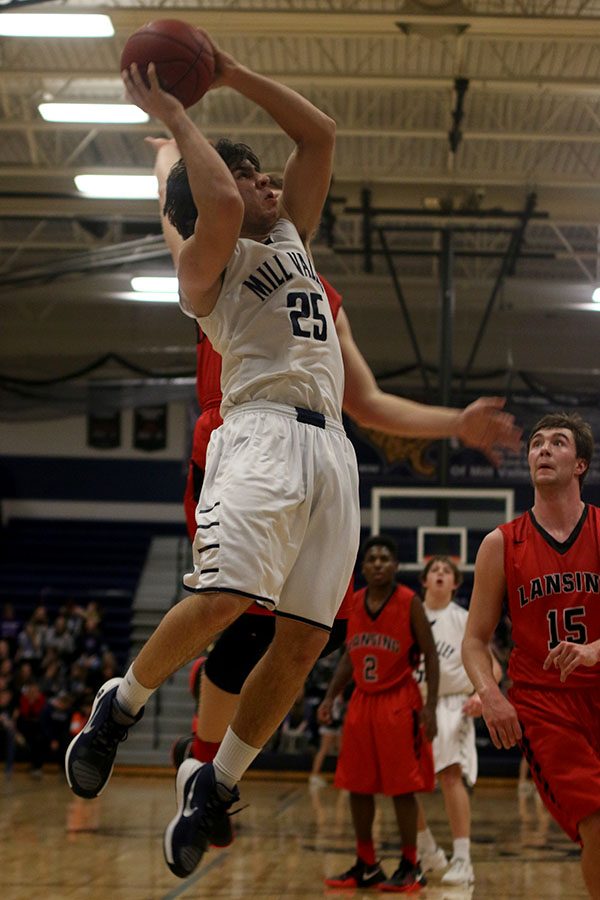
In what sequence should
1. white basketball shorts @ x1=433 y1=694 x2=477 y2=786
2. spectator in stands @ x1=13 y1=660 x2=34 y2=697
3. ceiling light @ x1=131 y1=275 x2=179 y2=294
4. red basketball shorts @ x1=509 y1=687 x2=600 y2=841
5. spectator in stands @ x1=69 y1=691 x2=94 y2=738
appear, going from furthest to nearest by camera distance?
1. ceiling light @ x1=131 y1=275 x2=179 y2=294
2. spectator in stands @ x1=13 y1=660 x2=34 y2=697
3. spectator in stands @ x1=69 y1=691 x2=94 y2=738
4. white basketball shorts @ x1=433 y1=694 x2=477 y2=786
5. red basketball shorts @ x1=509 y1=687 x2=600 y2=841

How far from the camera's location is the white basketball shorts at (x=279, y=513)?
11.3ft

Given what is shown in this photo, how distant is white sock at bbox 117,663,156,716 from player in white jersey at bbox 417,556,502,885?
4.28 meters

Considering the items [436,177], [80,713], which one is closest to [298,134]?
[436,177]

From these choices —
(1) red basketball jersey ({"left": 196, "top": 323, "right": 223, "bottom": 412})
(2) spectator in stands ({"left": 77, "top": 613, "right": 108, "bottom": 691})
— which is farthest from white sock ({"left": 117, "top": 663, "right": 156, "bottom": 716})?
(2) spectator in stands ({"left": 77, "top": 613, "right": 108, "bottom": 691})

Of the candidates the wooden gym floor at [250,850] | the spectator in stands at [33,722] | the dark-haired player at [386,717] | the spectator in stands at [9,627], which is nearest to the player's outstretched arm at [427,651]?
the dark-haired player at [386,717]

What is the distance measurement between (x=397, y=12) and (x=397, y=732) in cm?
674

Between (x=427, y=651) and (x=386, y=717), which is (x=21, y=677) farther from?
(x=427, y=651)

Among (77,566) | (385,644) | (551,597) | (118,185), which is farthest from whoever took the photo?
(77,566)

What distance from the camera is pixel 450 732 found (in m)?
8.45

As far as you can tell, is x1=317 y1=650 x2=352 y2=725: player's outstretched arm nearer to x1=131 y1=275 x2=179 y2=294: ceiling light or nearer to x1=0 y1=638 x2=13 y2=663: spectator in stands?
x1=0 y1=638 x2=13 y2=663: spectator in stands

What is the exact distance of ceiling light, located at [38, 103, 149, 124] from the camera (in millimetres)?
12352

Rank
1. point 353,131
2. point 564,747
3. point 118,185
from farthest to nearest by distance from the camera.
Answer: point 118,185
point 353,131
point 564,747

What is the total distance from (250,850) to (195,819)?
5650 mm

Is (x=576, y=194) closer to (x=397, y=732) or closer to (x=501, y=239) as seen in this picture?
(x=501, y=239)
